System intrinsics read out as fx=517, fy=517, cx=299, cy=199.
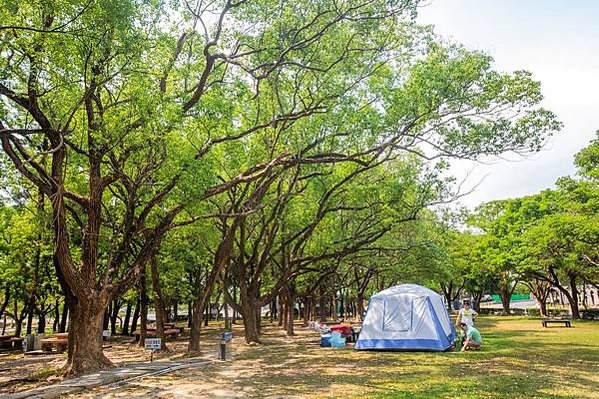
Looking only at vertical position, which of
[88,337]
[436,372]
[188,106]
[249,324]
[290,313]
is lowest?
[436,372]

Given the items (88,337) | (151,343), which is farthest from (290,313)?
(88,337)

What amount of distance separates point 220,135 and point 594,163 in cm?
1819

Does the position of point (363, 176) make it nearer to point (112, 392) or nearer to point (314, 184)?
point (314, 184)

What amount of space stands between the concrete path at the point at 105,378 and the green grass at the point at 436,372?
7.01 feet

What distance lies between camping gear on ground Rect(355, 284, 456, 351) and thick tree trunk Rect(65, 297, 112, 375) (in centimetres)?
813

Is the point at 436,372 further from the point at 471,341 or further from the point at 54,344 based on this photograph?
the point at 54,344

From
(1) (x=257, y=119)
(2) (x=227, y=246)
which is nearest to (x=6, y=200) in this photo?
(2) (x=227, y=246)

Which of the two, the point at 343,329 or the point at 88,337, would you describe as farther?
the point at 343,329

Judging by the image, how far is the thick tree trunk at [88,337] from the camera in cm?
1188

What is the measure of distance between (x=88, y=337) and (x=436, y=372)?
7.94 m

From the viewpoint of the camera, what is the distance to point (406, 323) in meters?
16.4

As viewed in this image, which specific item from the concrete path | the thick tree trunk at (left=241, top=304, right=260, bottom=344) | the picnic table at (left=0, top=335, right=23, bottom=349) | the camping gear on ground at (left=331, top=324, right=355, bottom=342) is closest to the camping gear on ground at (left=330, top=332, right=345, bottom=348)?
the camping gear on ground at (left=331, top=324, right=355, bottom=342)

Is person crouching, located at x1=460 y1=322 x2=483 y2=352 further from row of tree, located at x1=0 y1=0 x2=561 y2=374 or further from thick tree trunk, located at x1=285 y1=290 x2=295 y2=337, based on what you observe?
thick tree trunk, located at x1=285 y1=290 x2=295 y2=337

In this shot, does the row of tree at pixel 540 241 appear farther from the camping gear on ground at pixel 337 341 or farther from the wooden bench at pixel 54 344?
the wooden bench at pixel 54 344
